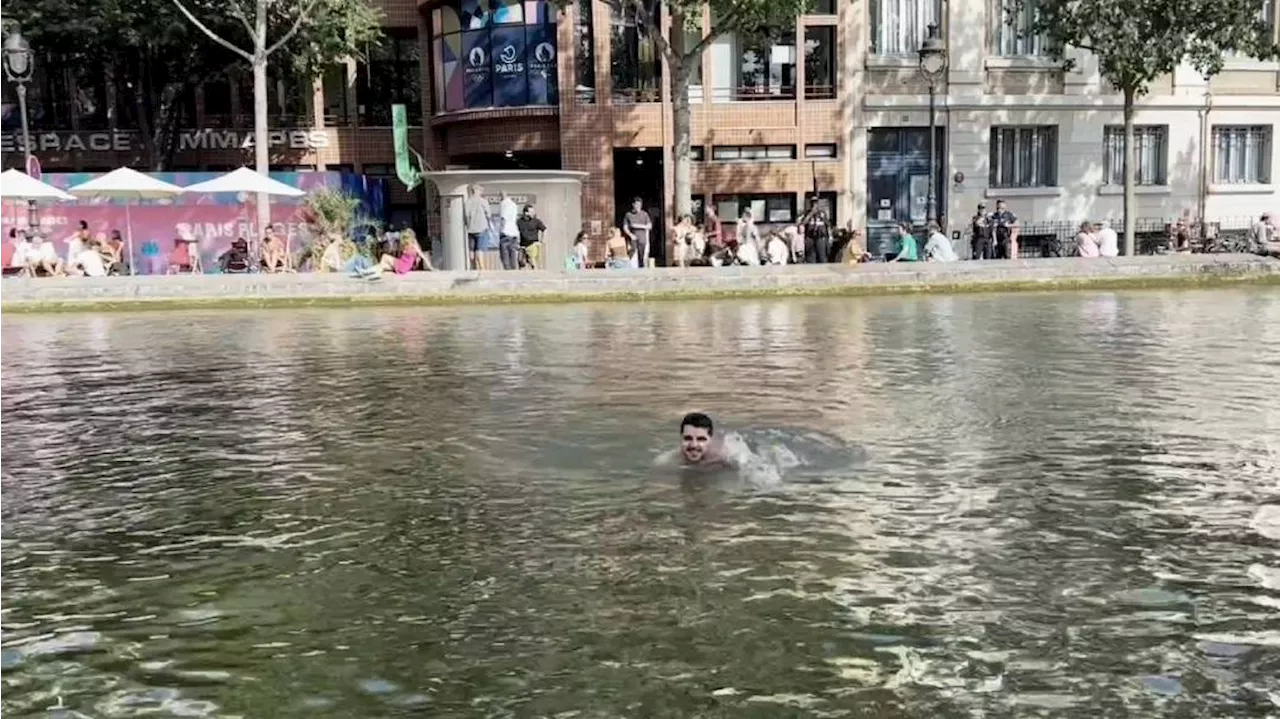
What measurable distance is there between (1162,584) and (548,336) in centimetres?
1330

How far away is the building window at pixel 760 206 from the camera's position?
3762cm

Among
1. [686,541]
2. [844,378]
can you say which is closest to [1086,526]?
[686,541]

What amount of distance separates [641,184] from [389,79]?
35.6ft

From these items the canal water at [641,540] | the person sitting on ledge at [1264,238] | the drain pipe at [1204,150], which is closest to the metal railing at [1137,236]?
the drain pipe at [1204,150]

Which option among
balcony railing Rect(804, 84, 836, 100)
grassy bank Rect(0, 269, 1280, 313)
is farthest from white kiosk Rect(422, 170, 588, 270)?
balcony railing Rect(804, 84, 836, 100)

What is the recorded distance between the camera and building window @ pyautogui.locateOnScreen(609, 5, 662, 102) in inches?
1467

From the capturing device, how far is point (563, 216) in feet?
102

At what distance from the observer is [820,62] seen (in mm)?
37906

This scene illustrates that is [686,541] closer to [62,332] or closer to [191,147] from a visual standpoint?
[62,332]

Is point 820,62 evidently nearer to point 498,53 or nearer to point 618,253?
point 498,53

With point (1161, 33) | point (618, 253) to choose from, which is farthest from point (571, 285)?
point (1161, 33)

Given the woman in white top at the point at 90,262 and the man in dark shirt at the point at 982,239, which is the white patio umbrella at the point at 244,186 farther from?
the man in dark shirt at the point at 982,239

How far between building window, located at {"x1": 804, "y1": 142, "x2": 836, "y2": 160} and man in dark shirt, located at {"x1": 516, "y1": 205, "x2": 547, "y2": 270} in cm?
1017

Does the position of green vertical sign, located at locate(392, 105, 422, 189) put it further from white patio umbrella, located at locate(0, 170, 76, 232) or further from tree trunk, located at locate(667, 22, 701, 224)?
white patio umbrella, located at locate(0, 170, 76, 232)
